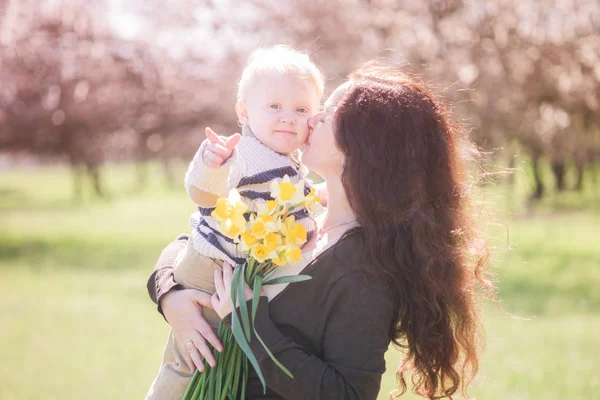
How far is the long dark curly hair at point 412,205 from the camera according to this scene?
2.13 meters

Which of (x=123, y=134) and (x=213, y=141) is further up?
(x=213, y=141)

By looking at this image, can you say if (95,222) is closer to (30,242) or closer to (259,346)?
(30,242)

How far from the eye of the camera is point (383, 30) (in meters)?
10.3

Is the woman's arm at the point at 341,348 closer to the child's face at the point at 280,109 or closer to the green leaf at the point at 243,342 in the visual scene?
the green leaf at the point at 243,342

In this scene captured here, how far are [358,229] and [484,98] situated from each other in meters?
8.51

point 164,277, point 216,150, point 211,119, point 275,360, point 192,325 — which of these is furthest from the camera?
point 211,119

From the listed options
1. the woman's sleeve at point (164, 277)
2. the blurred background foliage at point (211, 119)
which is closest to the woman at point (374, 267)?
the woman's sleeve at point (164, 277)

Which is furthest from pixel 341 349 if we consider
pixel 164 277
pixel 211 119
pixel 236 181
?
pixel 211 119

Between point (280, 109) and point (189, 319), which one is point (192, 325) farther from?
point (280, 109)

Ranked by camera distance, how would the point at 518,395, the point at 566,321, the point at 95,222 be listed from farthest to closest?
the point at 95,222 → the point at 566,321 → the point at 518,395

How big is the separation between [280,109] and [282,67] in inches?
6.1

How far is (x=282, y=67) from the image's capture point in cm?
254

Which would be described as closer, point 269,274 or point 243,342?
point 243,342

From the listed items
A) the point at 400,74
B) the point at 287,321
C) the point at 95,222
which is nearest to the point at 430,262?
the point at 287,321
